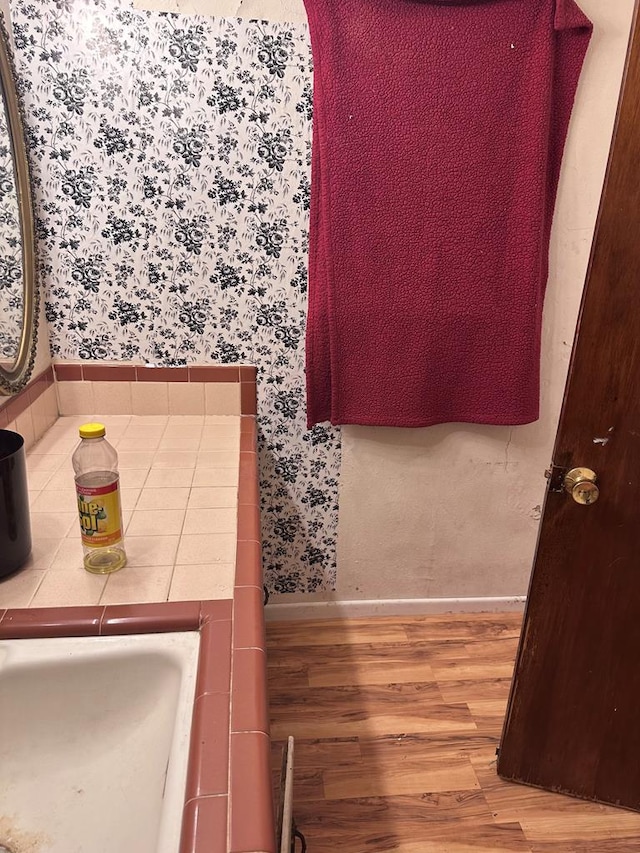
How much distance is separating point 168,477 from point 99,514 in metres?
0.40

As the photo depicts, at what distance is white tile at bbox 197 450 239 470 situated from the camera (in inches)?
54.5

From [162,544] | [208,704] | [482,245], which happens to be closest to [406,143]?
[482,245]

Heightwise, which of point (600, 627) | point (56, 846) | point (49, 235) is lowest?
point (600, 627)

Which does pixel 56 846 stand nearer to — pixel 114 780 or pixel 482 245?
pixel 114 780

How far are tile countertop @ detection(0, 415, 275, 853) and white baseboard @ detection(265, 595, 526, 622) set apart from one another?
2.86 feet

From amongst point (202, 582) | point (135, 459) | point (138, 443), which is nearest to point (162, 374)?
point (138, 443)

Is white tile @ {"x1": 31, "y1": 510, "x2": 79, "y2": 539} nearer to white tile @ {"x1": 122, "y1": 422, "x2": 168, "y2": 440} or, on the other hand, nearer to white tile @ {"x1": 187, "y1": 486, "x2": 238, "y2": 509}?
white tile @ {"x1": 187, "y1": 486, "x2": 238, "y2": 509}

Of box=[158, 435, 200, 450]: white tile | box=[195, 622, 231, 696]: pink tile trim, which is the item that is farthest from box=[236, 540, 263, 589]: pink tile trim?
box=[158, 435, 200, 450]: white tile

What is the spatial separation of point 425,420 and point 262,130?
3.17ft

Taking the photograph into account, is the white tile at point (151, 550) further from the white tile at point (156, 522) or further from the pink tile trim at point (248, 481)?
the pink tile trim at point (248, 481)

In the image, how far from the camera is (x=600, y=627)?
54.6 inches

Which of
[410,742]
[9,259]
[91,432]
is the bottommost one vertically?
[410,742]

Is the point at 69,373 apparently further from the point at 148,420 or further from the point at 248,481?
the point at 248,481

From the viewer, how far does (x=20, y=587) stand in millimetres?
893
